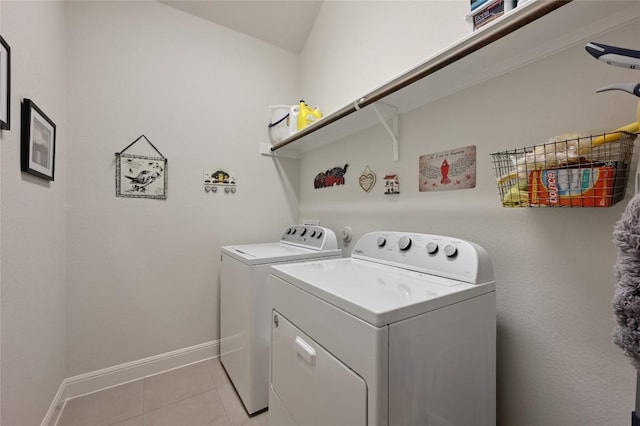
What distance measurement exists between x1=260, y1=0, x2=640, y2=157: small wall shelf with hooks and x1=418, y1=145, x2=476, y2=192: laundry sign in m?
0.27

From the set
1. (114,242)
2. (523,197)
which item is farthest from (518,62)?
(114,242)

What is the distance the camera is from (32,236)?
120cm

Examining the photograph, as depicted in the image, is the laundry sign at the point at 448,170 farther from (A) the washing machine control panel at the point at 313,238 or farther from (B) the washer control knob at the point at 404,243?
(A) the washing machine control panel at the point at 313,238

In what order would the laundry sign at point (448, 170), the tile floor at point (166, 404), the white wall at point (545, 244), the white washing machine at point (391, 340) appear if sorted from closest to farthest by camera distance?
the white washing machine at point (391, 340)
the white wall at point (545, 244)
the laundry sign at point (448, 170)
the tile floor at point (166, 404)

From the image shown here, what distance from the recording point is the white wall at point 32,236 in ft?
3.29

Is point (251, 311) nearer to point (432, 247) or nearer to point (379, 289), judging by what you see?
point (379, 289)

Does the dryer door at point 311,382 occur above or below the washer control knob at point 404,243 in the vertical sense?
below

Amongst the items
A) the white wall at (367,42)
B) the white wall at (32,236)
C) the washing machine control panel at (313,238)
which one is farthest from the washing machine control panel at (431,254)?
the white wall at (32,236)

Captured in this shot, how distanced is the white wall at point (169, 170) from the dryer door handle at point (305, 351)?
139 centimetres

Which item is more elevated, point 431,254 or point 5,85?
point 5,85

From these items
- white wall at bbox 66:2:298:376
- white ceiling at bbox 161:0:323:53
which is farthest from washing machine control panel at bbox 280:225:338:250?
white ceiling at bbox 161:0:323:53

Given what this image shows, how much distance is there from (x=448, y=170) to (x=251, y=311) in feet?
4.19

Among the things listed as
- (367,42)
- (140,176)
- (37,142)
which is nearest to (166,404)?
(140,176)

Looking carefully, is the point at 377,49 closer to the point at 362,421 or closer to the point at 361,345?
the point at 361,345
